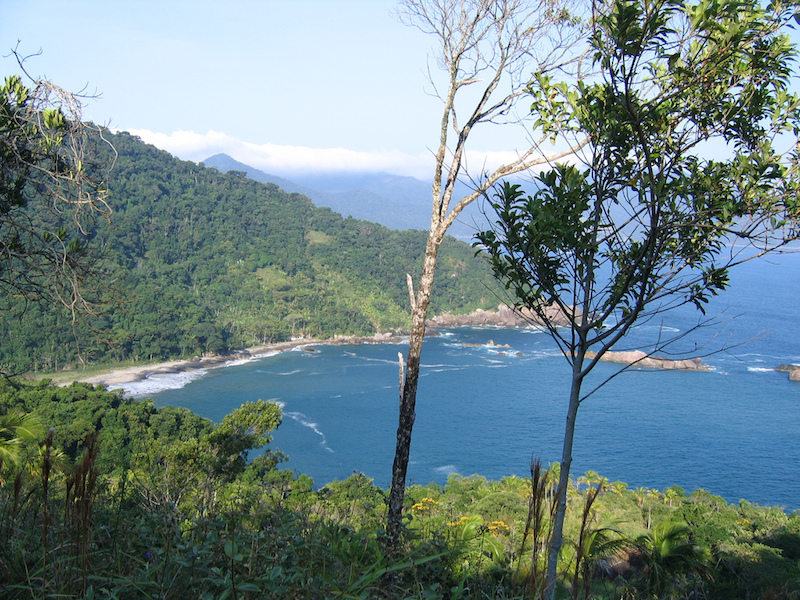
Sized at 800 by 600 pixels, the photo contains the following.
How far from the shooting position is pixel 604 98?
2.35 metres

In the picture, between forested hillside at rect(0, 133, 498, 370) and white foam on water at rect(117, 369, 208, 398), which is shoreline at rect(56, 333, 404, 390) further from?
forested hillside at rect(0, 133, 498, 370)

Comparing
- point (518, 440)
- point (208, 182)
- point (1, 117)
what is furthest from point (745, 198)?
point (208, 182)

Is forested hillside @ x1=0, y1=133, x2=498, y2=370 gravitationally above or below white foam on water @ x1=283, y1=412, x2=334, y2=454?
above

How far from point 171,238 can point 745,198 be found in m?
58.6

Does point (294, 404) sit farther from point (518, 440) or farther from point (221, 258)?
point (221, 258)

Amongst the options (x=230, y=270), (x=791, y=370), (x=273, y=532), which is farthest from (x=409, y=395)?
(x=230, y=270)

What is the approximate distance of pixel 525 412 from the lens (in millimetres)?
28062

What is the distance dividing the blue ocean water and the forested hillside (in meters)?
6.03

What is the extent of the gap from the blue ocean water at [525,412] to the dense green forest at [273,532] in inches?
220

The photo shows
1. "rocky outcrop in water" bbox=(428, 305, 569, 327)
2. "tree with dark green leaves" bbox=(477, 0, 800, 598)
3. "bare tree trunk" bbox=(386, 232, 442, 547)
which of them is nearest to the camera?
"tree with dark green leaves" bbox=(477, 0, 800, 598)

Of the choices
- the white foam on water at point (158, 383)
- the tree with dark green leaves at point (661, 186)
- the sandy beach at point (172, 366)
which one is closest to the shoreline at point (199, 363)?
the sandy beach at point (172, 366)

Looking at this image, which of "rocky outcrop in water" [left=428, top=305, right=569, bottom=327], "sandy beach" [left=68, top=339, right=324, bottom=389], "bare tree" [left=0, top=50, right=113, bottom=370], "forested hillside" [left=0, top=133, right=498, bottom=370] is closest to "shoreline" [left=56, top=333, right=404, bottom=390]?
"sandy beach" [left=68, top=339, right=324, bottom=389]

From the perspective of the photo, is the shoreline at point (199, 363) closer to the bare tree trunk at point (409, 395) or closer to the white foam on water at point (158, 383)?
the white foam on water at point (158, 383)

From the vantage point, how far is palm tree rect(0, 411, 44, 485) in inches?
104
